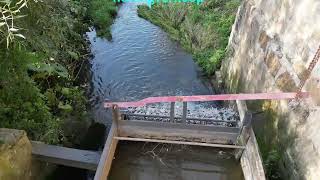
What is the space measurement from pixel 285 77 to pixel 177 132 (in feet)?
6.22

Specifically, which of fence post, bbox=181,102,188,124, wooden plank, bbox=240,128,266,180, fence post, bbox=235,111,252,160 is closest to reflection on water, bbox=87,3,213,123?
fence post, bbox=181,102,188,124

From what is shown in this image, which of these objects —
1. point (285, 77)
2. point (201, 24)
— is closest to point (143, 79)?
point (201, 24)

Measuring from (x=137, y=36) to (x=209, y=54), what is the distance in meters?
2.88

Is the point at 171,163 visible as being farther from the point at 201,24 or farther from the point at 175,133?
the point at 201,24

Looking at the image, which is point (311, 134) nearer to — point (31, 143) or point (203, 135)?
point (203, 135)

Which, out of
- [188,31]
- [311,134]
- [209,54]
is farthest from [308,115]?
[188,31]

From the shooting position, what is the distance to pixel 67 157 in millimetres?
5617

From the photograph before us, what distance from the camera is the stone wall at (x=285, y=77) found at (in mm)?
4375

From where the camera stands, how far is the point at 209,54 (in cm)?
1060

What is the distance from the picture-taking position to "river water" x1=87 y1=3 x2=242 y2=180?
5.67 meters

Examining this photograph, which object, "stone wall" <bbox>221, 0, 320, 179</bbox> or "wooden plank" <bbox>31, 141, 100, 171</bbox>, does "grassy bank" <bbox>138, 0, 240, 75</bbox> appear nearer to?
"stone wall" <bbox>221, 0, 320, 179</bbox>

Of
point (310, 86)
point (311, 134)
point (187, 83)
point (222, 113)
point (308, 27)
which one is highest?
point (308, 27)

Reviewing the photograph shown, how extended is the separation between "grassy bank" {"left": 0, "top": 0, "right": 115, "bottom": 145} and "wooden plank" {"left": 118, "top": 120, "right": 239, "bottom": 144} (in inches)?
63.9

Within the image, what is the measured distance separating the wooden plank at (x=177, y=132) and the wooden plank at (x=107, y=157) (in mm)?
211
